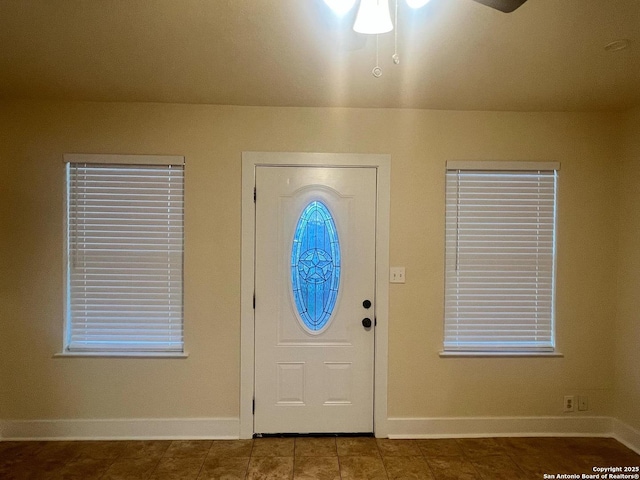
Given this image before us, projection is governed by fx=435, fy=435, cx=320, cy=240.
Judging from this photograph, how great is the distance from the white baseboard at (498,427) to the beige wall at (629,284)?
0.22 meters

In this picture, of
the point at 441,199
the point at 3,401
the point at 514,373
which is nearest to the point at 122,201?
the point at 3,401

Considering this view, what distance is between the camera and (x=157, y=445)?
302 cm

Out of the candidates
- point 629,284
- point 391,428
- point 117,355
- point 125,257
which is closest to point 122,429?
point 117,355

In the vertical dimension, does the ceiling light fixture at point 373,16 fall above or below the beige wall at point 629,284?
above

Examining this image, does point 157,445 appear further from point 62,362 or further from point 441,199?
point 441,199

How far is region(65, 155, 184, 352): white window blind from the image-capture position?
311cm

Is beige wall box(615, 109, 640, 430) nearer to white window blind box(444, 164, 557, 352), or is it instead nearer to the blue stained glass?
white window blind box(444, 164, 557, 352)

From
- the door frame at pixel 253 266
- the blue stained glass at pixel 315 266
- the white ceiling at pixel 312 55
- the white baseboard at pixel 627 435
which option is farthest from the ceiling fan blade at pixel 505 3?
the white baseboard at pixel 627 435

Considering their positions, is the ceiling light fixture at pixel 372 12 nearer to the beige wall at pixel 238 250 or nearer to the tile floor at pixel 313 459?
the beige wall at pixel 238 250

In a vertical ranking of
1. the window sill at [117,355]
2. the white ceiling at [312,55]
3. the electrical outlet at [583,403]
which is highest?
the white ceiling at [312,55]

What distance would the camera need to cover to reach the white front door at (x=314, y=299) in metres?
3.15

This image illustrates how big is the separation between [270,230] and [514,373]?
2082 mm

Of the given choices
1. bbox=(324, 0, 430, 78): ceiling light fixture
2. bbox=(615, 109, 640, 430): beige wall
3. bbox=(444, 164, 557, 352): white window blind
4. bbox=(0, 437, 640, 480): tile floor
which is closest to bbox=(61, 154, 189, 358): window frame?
bbox=(0, 437, 640, 480): tile floor

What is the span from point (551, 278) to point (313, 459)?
214cm
